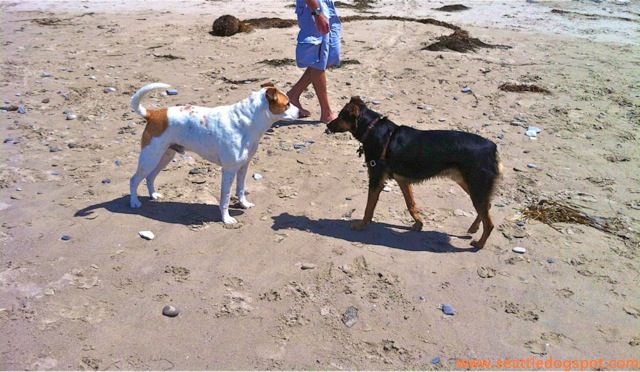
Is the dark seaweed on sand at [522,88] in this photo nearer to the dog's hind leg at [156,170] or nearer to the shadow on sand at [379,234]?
the shadow on sand at [379,234]

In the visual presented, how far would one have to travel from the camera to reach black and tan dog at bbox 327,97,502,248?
16.3 ft

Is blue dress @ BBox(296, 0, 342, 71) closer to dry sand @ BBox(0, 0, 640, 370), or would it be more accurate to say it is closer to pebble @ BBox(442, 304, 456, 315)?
dry sand @ BBox(0, 0, 640, 370)

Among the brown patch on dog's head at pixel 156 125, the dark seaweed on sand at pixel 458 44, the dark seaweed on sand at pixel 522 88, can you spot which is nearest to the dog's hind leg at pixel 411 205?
the brown patch on dog's head at pixel 156 125

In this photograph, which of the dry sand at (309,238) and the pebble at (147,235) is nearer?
the dry sand at (309,238)

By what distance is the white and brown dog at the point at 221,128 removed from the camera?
530cm

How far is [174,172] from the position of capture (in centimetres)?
673

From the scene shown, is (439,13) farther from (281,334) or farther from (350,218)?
(281,334)

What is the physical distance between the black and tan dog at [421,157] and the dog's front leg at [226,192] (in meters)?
1.10

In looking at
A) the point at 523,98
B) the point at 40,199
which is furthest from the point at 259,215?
the point at 523,98

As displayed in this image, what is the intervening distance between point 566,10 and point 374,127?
1407 cm

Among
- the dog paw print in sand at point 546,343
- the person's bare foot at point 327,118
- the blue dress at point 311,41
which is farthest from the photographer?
the person's bare foot at point 327,118

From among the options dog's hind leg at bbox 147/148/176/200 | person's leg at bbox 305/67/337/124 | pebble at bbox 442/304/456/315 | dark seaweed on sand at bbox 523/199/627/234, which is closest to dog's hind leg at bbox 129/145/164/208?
dog's hind leg at bbox 147/148/176/200

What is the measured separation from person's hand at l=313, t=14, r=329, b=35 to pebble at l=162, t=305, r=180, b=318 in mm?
4274

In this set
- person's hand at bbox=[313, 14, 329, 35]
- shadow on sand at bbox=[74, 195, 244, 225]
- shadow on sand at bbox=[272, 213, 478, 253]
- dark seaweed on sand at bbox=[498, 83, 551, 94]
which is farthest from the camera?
dark seaweed on sand at bbox=[498, 83, 551, 94]
